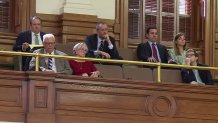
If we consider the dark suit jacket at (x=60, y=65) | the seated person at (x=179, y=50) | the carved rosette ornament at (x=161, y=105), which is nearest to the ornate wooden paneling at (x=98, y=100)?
the carved rosette ornament at (x=161, y=105)

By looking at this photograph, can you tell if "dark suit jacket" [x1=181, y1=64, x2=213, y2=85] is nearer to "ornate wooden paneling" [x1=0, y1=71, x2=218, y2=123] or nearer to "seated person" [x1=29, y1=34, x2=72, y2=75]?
"ornate wooden paneling" [x1=0, y1=71, x2=218, y2=123]

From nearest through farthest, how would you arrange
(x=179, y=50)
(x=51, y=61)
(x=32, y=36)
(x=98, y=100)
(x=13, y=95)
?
(x=13, y=95), (x=98, y=100), (x=51, y=61), (x=32, y=36), (x=179, y=50)

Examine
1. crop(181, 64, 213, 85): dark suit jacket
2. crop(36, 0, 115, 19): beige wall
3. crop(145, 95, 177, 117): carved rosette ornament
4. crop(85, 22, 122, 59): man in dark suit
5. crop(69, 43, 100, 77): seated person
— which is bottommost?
crop(145, 95, 177, 117): carved rosette ornament

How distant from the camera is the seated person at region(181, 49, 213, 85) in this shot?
9180 mm

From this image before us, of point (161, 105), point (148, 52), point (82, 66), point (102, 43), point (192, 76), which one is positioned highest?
point (102, 43)

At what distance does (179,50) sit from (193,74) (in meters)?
0.72

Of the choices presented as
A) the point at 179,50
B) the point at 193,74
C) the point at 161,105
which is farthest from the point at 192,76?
the point at 161,105

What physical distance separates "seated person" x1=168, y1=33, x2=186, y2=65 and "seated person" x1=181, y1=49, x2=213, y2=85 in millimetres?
374

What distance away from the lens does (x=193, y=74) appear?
921 centimetres

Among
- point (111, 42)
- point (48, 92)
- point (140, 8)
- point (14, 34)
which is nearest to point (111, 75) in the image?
point (111, 42)

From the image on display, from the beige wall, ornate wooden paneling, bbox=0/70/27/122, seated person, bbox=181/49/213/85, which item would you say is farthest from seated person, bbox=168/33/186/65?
ornate wooden paneling, bbox=0/70/27/122

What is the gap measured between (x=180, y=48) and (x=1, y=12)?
3006 mm

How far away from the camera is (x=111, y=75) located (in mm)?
9039

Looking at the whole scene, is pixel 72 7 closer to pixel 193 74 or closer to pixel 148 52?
pixel 148 52
